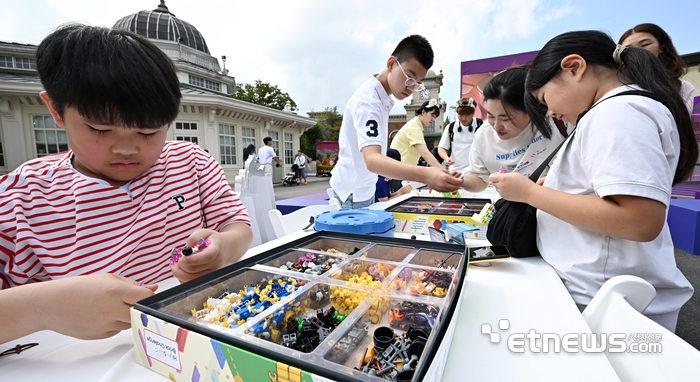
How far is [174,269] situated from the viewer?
31.2 inches

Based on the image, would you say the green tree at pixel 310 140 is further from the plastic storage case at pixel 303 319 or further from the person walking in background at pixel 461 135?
the plastic storage case at pixel 303 319

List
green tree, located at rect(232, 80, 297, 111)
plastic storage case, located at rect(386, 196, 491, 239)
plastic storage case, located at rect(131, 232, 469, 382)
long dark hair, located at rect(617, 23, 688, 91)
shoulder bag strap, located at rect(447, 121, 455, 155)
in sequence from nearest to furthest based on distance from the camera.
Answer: plastic storage case, located at rect(131, 232, 469, 382), plastic storage case, located at rect(386, 196, 491, 239), long dark hair, located at rect(617, 23, 688, 91), shoulder bag strap, located at rect(447, 121, 455, 155), green tree, located at rect(232, 80, 297, 111)

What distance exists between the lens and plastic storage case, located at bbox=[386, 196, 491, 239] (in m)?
1.43

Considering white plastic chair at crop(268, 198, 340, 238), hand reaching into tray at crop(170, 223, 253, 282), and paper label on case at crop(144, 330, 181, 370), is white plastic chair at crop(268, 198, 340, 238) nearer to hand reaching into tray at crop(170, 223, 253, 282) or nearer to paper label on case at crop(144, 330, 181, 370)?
hand reaching into tray at crop(170, 223, 253, 282)

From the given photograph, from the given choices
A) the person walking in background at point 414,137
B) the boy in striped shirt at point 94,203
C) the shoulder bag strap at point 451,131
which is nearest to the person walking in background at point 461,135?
the shoulder bag strap at point 451,131

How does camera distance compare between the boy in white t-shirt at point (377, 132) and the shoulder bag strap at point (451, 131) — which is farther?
the shoulder bag strap at point (451, 131)

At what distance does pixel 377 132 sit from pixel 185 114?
37.3 ft

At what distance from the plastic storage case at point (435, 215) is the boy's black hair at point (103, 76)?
3.66 ft

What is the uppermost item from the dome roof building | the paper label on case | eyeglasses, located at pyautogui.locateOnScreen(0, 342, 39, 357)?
the dome roof building

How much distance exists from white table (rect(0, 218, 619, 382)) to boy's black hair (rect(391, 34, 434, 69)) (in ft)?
4.81

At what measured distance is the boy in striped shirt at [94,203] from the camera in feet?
1.91

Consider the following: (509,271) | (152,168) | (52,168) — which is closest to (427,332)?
(509,271)

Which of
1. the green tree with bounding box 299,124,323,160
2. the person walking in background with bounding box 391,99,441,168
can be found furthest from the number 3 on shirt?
the green tree with bounding box 299,124,323,160

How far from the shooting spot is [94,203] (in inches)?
34.2
